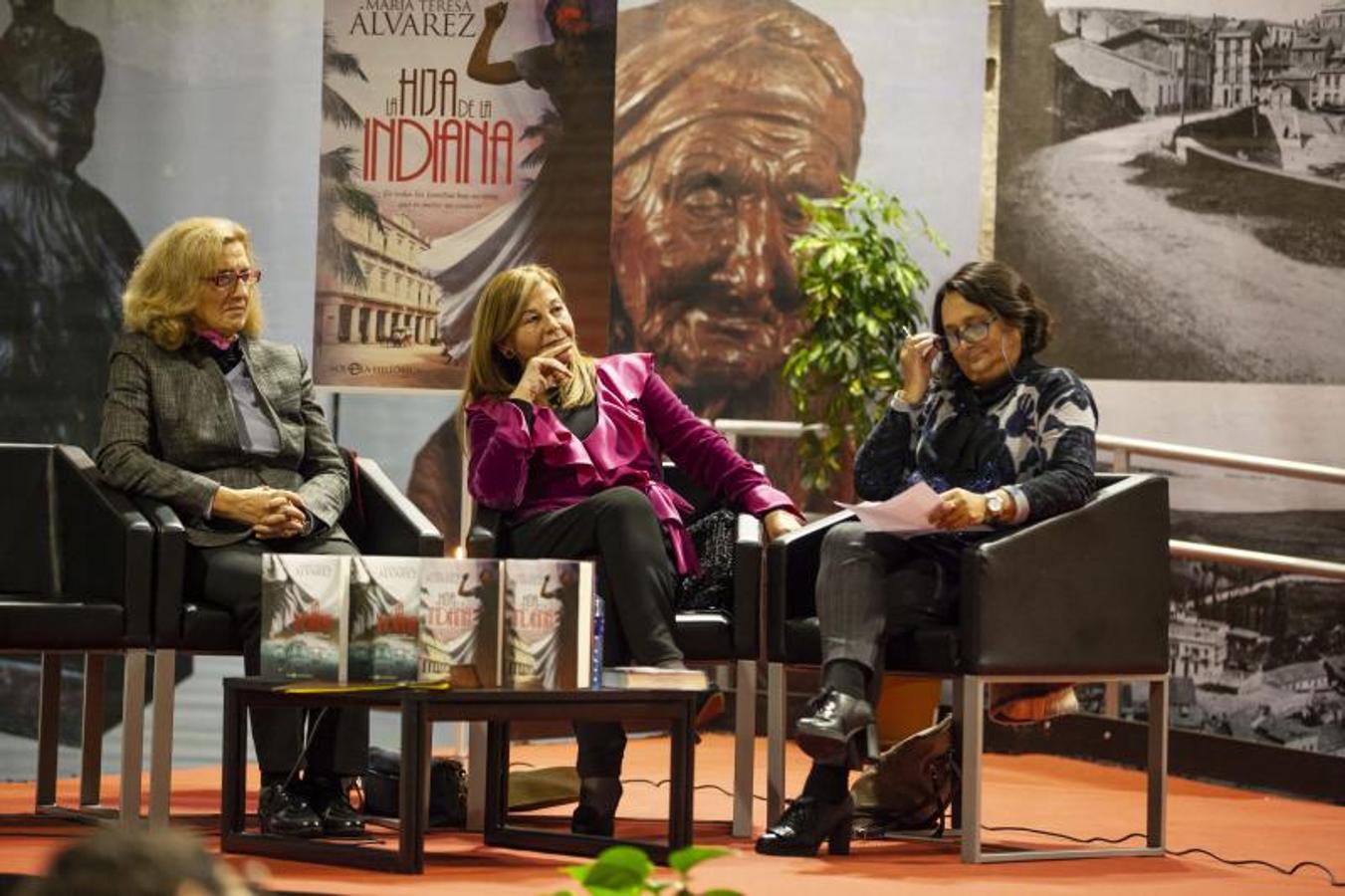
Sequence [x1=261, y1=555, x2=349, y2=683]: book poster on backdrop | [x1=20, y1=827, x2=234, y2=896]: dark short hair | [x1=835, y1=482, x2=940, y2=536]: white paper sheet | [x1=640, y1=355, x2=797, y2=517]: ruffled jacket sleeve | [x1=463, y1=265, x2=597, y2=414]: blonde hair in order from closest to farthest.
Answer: [x1=20, y1=827, x2=234, y2=896]: dark short hair < [x1=261, y1=555, x2=349, y2=683]: book poster on backdrop < [x1=835, y1=482, x2=940, y2=536]: white paper sheet < [x1=463, y1=265, x2=597, y2=414]: blonde hair < [x1=640, y1=355, x2=797, y2=517]: ruffled jacket sleeve

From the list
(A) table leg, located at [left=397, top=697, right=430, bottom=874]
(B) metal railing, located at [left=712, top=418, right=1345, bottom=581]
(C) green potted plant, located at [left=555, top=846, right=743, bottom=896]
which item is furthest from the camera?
(B) metal railing, located at [left=712, top=418, right=1345, bottom=581]

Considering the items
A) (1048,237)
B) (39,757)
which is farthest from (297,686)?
(1048,237)

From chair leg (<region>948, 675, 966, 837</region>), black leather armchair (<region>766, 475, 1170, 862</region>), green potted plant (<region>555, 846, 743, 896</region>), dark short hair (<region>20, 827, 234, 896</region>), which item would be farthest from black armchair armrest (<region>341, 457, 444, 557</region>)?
dark short hair (<region>20, 827, 234, 896</region>)

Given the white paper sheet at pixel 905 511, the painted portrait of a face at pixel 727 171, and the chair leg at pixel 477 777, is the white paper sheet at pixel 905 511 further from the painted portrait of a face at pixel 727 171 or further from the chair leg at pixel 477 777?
the painted portrait of a face at pixel 727 171

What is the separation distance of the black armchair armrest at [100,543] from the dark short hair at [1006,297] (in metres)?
1.63

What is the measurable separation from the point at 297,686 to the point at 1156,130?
3.82 meters

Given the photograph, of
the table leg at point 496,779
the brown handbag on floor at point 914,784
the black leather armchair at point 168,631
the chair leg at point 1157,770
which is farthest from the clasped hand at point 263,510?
the chair leg at point 1157,770

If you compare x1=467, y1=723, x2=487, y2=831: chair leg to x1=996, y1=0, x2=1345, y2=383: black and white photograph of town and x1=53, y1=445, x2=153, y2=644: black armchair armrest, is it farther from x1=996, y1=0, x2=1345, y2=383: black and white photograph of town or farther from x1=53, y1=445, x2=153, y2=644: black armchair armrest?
x1=996, y1=0, x2=1345, y2=383: black and white photograph of town

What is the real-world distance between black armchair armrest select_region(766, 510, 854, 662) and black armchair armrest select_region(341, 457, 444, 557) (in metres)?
0.67

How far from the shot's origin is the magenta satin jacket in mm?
4000

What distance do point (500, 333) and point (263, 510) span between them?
623mm

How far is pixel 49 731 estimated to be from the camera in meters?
4.23

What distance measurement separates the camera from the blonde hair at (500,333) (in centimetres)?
415

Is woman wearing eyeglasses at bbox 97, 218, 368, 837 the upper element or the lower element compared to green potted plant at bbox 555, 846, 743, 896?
upper
